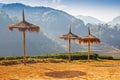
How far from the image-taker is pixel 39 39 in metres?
180

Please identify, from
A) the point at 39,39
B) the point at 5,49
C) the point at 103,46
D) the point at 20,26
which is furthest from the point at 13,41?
the point at 20,26

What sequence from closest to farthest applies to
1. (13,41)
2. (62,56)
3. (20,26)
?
(20,26), (62,56), (13,41)

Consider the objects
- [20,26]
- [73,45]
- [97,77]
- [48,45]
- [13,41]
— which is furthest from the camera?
[73,45]

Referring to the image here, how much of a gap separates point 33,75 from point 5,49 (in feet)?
440

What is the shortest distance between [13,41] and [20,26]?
14115 cm

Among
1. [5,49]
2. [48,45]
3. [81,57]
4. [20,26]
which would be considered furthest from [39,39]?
[20,26]

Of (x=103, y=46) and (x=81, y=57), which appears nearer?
(x=81, y=57)

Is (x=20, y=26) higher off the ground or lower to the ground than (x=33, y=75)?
higher

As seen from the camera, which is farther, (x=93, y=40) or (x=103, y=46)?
(x=103, y=46)

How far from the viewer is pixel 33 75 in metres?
15.5

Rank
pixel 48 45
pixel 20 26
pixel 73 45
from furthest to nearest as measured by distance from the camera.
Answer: pixel 73 45 < pixel 48 45 < pixel 20 26

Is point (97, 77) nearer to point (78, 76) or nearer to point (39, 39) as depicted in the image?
point (78, 76)

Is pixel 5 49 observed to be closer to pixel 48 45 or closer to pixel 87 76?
pixel 48 45

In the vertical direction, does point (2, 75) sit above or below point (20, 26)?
below
